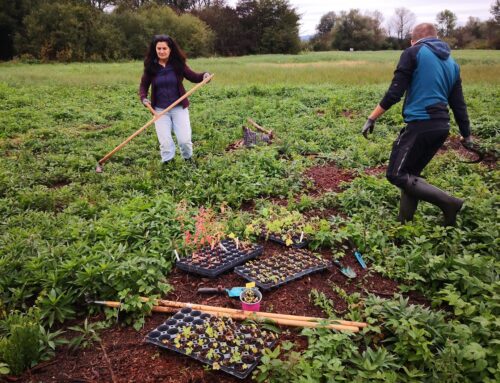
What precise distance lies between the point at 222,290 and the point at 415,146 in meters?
2.21

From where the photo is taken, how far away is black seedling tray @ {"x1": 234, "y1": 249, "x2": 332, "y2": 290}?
10.9 feet

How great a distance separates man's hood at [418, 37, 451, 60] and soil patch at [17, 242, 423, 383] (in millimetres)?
2047

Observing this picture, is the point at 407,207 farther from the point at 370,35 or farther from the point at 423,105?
the point at 370,35

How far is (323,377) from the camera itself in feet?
7.75

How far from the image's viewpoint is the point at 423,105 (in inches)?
142

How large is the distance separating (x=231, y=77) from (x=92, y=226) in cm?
1428

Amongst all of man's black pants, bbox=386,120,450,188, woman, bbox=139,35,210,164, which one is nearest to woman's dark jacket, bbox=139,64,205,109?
woman, bbox=139,35,210,164

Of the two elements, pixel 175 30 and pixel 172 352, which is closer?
pixel 172 352

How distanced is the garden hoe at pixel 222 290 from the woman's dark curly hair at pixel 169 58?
147 inches

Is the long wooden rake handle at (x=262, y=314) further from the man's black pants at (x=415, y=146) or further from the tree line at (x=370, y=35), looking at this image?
the tree line at (x=370, y=35)

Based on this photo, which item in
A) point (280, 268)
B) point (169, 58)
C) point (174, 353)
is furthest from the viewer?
point (169, 58)

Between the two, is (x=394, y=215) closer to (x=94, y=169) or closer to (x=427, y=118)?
(x=427, y=118)

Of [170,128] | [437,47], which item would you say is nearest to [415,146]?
[437,47]

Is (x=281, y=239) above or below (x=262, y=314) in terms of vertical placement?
above
